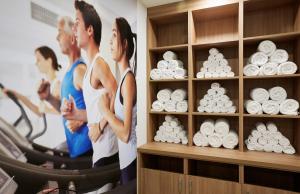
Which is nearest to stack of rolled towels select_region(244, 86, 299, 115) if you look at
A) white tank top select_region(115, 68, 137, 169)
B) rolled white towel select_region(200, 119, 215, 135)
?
rolled white towel select_region(200, 119, 215, 135)

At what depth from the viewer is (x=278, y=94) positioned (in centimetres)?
207

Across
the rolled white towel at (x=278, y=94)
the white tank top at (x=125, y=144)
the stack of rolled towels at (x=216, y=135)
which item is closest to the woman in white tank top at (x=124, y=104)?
the white tank top at (x=125, y=144)

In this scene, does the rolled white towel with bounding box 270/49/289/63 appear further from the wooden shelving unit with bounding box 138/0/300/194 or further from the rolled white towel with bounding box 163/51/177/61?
the rolled white towel with bounding box 163/51/177/61

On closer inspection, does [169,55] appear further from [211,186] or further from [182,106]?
[211,186]

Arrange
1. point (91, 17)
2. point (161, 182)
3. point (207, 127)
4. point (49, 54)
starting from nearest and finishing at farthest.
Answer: point (49, 54) → point (91, 17) → point (161, 182) → point (207, 127)

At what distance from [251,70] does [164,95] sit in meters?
0.97

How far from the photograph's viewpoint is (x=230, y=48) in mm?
2430

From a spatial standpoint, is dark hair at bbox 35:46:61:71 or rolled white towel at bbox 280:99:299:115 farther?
rolled white towel at bbox 280:99:299:115

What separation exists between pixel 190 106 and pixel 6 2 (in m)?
1.84

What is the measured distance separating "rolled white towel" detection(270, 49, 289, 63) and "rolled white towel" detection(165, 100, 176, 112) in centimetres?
111

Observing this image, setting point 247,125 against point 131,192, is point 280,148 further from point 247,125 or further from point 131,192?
point 131,192

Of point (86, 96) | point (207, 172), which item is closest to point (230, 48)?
point (207, 172)

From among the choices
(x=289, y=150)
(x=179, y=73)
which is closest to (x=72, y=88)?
(x=179, y=73)

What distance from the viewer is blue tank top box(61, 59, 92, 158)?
5.06ft
